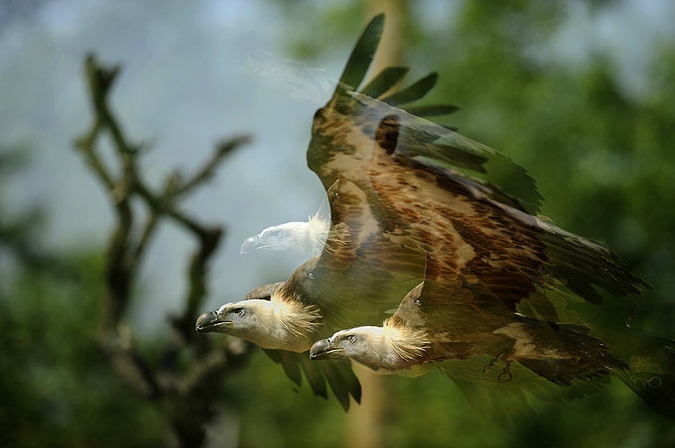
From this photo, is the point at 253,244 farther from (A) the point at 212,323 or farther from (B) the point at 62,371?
(B) the point at 62,371

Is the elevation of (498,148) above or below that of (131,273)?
above

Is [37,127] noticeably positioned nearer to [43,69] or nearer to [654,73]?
[43,69]

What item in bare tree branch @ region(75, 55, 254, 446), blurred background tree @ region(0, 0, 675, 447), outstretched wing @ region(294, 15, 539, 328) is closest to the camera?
outstretched wing @ region(294, 15, 539, 328)

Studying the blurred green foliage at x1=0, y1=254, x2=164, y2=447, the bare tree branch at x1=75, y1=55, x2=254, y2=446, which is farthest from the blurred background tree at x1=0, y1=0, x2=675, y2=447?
the bare tree branch at x1=75, y1=55, x2=254, y2=446

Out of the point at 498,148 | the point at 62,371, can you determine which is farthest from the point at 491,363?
the point at 62,371

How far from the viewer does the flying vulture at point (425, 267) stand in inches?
21.0

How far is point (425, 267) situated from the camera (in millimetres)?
560

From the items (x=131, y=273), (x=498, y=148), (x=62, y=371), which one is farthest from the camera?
(x=62, y=371)

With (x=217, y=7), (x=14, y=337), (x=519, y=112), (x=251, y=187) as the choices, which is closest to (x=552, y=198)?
(x=519, y=112)

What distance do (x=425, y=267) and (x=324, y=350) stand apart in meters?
0.10

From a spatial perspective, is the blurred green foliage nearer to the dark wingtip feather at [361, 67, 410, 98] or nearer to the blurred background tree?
the blurred background tree

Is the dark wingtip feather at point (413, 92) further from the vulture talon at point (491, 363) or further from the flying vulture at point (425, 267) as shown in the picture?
the vulture talon at point (491, 363)

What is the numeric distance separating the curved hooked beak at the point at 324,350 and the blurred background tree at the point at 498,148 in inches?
49.1

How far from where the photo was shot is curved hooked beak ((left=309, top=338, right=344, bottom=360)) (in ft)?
1.80
